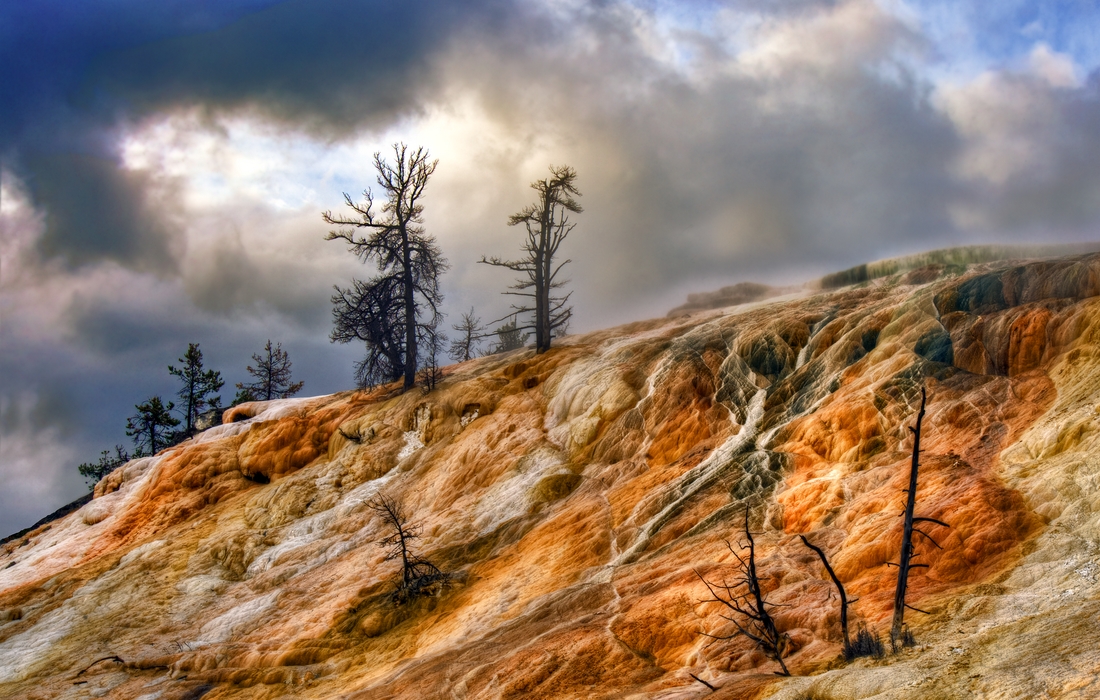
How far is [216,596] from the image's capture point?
25.1m

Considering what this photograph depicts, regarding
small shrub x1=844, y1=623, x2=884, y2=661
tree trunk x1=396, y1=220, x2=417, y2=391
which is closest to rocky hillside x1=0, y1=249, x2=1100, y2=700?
small shrub x1=844, y1=623, x2=884, y2=661

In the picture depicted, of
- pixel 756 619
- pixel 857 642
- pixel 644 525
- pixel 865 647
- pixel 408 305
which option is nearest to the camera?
pixel 865 647

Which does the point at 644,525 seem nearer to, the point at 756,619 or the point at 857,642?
the point at 756,619

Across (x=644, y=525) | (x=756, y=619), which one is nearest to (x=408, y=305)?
(x=644, y=525)

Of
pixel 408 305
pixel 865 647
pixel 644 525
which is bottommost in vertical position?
pixel 865 647

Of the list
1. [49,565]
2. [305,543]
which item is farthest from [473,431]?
[49,565]

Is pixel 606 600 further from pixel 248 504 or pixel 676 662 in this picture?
pixel 248 504

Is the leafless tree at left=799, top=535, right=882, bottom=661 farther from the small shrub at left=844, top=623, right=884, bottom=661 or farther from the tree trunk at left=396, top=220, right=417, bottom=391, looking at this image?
the tree trunk at left=396, top=220, right=417, bottom=391

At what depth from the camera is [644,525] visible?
18641 mm

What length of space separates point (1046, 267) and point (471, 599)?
55.3 feet

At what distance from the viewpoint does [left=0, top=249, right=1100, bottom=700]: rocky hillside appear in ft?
38.4

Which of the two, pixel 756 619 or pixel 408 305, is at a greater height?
pixel 408 305

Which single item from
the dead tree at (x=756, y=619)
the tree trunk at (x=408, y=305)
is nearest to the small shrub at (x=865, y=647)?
the dead tree at (x=756, y=619)

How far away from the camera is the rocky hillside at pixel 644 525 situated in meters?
11.7
